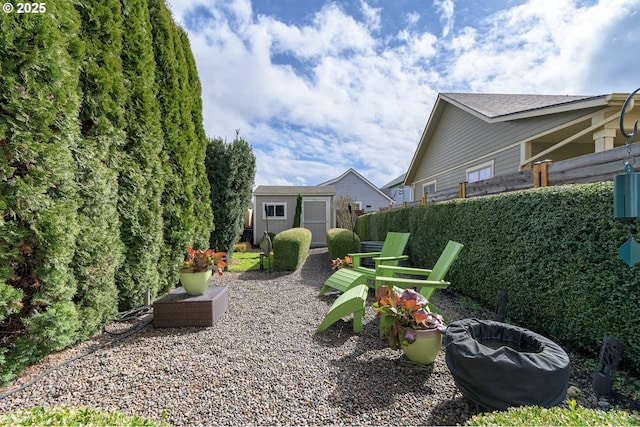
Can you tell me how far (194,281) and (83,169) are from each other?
1.68 metres

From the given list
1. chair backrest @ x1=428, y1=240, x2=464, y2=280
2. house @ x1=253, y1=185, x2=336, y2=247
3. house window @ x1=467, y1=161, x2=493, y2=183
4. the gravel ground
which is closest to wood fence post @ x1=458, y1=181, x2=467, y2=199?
chair backrest @ x1=428, y1=240, x2=464, y2=280

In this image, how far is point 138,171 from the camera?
362cm

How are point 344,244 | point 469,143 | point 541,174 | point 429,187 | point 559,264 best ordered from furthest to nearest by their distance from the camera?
point 429,187 → point 469,143 → point 344,244 → point 541,174 → point 559,264

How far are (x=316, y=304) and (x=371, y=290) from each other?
46.3 inches

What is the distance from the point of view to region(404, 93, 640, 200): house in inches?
188

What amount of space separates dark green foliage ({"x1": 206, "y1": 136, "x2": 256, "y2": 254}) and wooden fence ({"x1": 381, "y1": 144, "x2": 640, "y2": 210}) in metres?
5.88

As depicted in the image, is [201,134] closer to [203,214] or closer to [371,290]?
[203,214]

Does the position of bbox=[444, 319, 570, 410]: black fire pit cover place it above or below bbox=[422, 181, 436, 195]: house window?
below

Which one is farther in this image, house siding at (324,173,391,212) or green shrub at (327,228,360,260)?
house siding at (324,173,391,212)

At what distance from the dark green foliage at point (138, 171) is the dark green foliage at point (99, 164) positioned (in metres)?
0.21

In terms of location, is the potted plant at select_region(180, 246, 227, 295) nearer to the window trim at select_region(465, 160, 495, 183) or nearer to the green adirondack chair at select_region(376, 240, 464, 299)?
the green adirondack chair at select_region(376, 240, 464, 299)

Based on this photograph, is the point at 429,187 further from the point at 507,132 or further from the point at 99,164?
the point at 99,164

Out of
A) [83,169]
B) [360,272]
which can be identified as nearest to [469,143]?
[360,272]

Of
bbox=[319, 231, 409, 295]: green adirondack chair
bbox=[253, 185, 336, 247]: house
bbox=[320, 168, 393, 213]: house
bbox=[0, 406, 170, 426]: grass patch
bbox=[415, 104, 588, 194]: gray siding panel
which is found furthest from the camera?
bbox=[320, 168, 393, 213]: house
